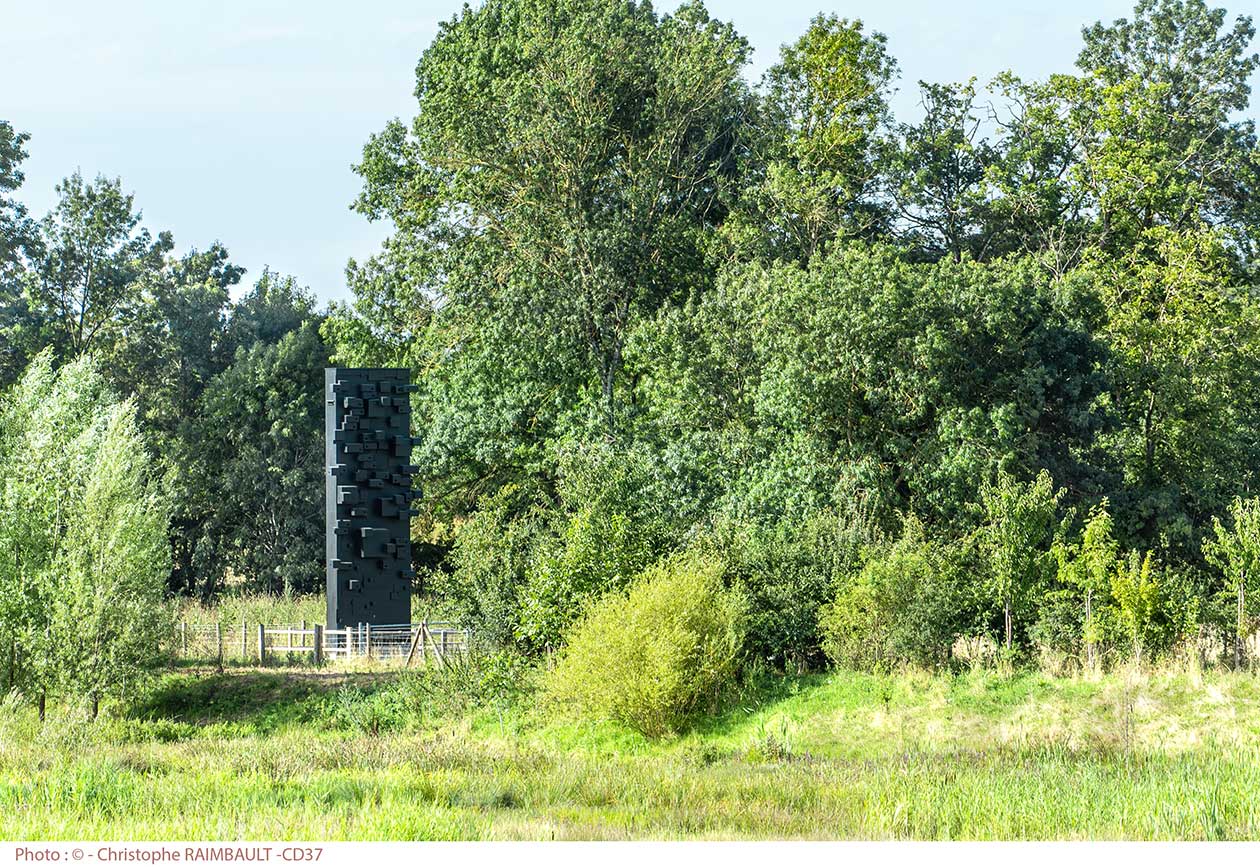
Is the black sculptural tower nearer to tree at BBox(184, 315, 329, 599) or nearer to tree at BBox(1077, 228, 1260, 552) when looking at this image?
tree at BBox(1077, 228, 1260, 552)

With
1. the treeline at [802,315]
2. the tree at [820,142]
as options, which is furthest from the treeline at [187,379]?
the tree at [820,142]

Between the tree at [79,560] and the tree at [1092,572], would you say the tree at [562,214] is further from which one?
the tree at [1092,572]

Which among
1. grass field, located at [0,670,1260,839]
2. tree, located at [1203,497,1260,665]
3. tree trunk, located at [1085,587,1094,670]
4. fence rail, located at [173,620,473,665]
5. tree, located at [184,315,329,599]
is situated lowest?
grass field, located at [0,670,1260,839]

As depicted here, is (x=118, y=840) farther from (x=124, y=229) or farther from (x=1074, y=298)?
(x=124, y=229)

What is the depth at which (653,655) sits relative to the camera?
21.3 meters

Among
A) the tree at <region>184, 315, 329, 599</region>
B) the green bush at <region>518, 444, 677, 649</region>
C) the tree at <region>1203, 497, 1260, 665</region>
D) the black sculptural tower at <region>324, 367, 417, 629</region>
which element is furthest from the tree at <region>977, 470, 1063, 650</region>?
Answer: the tree at <region>184, 315, 329, 599</region>

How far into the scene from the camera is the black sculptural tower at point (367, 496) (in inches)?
1139

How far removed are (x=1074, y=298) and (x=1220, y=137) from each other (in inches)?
559

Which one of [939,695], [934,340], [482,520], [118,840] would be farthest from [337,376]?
[118,840]

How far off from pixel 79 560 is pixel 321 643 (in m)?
5.38

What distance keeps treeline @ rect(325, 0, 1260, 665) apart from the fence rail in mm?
1659

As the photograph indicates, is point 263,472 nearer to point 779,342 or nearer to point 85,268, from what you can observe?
point 85,268

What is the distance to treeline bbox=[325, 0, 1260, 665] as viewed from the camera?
25.3m

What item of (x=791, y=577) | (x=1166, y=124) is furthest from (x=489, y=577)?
(x=1166, y=124)
